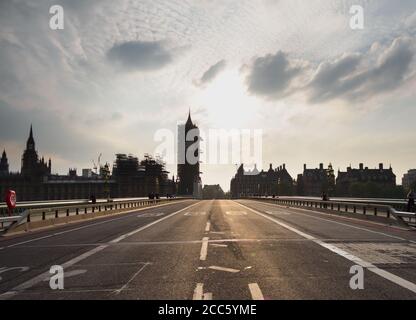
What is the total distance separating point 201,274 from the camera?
30.2ft

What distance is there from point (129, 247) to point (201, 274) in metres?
5.58

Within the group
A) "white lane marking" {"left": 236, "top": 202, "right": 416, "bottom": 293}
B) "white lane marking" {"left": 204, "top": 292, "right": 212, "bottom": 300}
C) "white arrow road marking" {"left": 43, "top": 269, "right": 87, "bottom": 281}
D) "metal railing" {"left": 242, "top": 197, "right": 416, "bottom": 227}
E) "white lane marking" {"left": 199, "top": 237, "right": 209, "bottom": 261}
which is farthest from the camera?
"metal railing" {"left": 242, "top": 197, "right": 416, "bottom": 227}

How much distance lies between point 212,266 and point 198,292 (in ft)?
8.93

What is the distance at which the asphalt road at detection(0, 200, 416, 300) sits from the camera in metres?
7.59

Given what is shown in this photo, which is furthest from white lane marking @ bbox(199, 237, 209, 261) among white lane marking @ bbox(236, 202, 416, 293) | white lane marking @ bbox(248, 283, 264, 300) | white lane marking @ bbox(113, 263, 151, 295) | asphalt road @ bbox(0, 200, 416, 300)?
white lane marking @ bbox(236, 202, 416, 293)

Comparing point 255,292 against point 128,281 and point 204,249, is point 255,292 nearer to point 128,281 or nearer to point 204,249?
point 128,281

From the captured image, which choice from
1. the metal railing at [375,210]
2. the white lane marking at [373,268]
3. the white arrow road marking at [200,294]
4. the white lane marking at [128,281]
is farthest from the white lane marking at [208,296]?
the metal railing at [375,210]

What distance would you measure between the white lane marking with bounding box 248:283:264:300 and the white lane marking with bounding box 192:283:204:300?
0.88 metres

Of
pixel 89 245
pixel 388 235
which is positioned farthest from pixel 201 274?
pixel 388 235

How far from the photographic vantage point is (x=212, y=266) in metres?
10.2

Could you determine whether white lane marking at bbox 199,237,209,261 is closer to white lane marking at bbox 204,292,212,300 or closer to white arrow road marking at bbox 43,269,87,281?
white arrow road marking at bbox 43,269,87,281

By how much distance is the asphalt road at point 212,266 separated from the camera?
299 inches

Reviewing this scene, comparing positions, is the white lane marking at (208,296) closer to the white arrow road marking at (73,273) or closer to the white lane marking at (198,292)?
the white lane marking at (198,292)
